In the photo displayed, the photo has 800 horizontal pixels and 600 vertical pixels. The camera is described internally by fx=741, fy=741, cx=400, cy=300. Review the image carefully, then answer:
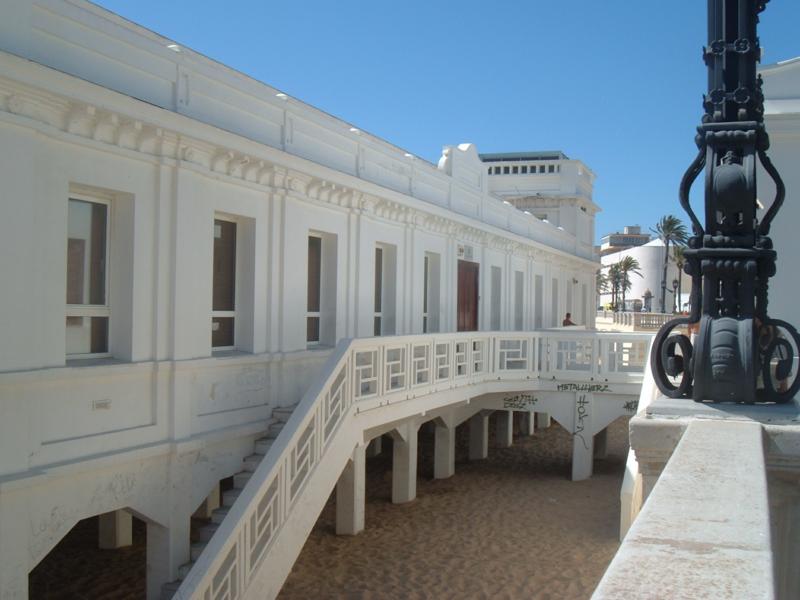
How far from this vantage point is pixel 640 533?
2.20 m

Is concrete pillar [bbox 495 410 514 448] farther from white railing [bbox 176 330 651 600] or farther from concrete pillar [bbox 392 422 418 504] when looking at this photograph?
concrete pillar [bbox 392 422 418 504]

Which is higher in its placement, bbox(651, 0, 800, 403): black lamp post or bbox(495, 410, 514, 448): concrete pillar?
bbox(651, 0, 800, 403): black lamp post

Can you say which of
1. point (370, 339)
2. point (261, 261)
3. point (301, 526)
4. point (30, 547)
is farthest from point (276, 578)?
point (261, 261)

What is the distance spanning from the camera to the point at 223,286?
1041 cm

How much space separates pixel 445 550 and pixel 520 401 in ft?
19.2

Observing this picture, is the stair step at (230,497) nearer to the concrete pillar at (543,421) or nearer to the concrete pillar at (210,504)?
the concrete pillar at (210,504)

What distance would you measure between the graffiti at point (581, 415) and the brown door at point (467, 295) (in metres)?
3.50

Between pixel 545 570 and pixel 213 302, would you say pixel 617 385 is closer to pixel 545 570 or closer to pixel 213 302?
pixel 545 570

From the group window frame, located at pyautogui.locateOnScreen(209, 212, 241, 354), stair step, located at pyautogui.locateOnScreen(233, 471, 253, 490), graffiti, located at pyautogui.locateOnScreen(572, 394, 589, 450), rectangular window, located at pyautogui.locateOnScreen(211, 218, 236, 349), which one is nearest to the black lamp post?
stair step, located at pyautogui.locateOnScreen(233, 471, 253, 490)

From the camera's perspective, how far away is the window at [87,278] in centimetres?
813

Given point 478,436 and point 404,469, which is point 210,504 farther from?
point 478,436

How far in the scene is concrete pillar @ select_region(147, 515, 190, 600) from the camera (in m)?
8.71

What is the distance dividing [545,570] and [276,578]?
4727 millimetres

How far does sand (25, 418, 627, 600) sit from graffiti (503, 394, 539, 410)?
5.39 feet
